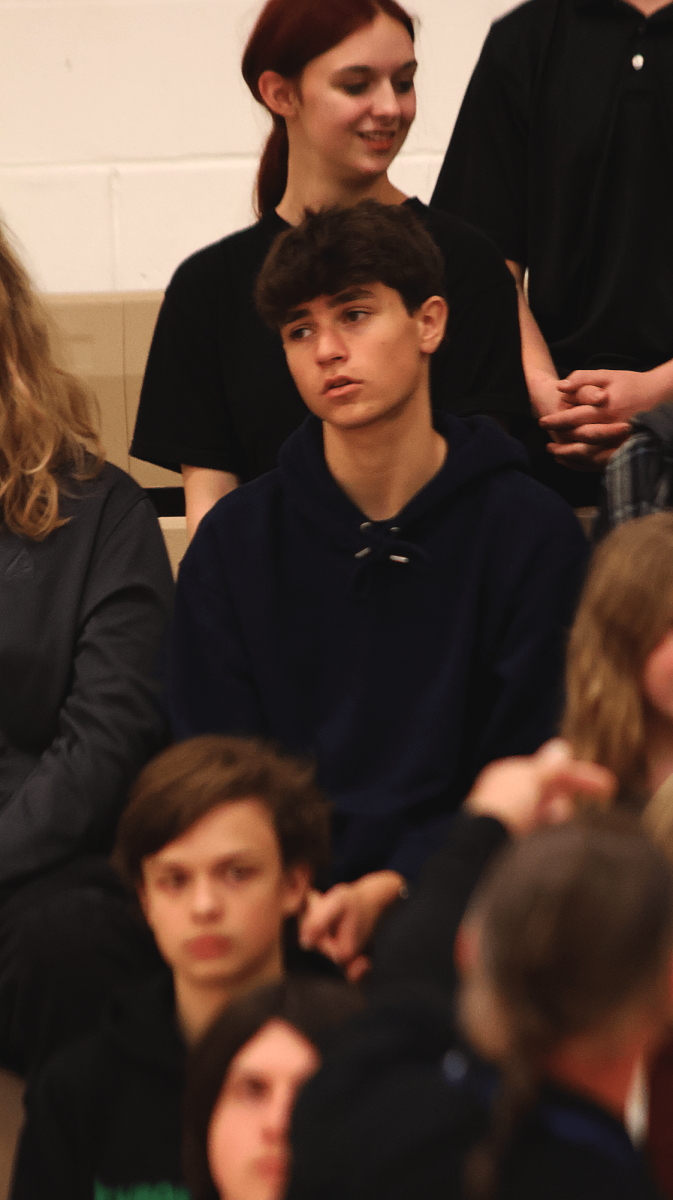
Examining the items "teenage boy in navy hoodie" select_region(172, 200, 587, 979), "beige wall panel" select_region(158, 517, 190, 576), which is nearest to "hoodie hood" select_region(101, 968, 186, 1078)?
"teenage boy in navy hoodie" select_region(172, 200, 587, 979)

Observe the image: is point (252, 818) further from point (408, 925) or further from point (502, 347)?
point (502, 347)

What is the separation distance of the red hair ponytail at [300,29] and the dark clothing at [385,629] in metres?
0.51

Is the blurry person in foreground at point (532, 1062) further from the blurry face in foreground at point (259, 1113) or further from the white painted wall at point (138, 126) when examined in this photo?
the white painted wall at point (138, 126)

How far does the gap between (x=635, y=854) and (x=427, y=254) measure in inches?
32.7

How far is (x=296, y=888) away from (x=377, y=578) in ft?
1.08

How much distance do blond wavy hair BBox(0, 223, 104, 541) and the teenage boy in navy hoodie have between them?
179 millimetres

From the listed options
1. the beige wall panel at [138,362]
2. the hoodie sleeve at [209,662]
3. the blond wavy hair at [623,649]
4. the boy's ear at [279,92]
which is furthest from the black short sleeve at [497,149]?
the blond wavy hair at [623,649]

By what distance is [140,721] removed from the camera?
1296 mm

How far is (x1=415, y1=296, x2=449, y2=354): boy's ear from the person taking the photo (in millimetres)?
1282

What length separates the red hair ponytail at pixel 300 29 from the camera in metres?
1.52

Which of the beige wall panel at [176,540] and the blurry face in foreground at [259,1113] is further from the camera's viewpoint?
the beige wall panel at [176,540]

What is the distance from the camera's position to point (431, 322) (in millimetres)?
1293

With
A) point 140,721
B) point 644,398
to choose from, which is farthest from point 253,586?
point 644,398

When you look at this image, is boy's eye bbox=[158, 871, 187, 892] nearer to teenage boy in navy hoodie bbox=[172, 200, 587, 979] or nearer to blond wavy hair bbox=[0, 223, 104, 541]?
teenage boy in navy hoodie bbox=[172, 200, 587, 979]
